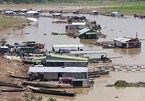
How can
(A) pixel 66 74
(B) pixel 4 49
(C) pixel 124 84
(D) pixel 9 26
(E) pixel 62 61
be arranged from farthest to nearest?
(D) pixel 9 26
(B) pixel 4 49
(E) pixel 62 61
(A) pixel 66 74
(C) pixel 124 84

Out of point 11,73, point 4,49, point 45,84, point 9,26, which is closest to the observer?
point 45,84

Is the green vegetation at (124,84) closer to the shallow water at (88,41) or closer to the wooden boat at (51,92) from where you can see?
the wooden boat at (51,92)

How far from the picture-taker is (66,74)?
3159 cm

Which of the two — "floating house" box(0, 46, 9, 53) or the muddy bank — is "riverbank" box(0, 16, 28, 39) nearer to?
"floating house" box(0, 46, 9, 53)

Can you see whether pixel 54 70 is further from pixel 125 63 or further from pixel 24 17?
pixel 24 17

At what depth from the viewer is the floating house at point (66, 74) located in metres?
30.7

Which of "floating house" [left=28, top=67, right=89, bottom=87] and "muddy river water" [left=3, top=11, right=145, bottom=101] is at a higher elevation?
"floating house" [left=28, top=67, right=89, bottom=87]

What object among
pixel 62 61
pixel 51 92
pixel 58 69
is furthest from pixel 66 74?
pixel 51 92

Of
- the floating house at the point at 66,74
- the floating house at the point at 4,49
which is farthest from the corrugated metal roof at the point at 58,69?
the floating house at the point at 4,49

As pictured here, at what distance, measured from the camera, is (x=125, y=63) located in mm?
40469

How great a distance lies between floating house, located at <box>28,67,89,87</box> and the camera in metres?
30.7

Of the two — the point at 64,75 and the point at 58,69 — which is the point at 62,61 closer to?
the point at 58,69

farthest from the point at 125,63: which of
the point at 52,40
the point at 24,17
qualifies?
the point at 24,17

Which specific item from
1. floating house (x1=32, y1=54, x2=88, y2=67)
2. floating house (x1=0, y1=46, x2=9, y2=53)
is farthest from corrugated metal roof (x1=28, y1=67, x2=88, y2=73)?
floating house (x1=0, y1=46, x2=9, y2=53)
